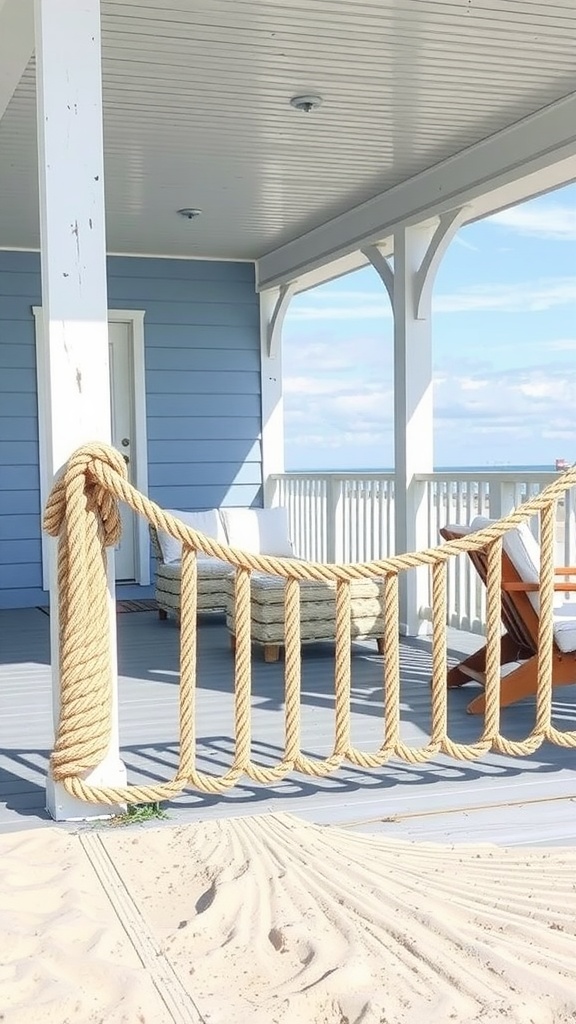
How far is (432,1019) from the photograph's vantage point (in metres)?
1.75

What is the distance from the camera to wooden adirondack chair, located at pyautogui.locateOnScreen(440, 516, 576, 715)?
405 cm

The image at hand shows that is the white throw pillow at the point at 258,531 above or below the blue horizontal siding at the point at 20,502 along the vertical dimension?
below

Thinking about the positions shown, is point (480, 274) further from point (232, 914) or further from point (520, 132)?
point (232, 914)

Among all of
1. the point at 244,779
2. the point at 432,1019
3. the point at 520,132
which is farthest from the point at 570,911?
the point at 520,132

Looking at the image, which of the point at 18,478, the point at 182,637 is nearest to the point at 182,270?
the point at 18,478

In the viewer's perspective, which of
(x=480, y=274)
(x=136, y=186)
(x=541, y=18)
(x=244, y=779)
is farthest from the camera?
(x=480, y=274)

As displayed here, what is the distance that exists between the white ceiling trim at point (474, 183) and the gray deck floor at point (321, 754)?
2511 mm

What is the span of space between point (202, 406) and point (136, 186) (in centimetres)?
254

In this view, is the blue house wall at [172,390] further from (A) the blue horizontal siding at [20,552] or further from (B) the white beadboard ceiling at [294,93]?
(B) the white beadboard ceiling at [294,93]

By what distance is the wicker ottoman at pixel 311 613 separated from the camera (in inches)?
219

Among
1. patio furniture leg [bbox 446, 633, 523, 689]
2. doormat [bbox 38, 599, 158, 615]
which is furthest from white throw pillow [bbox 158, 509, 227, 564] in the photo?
patio furniture leg [bbox 446, 633, 523, 689]

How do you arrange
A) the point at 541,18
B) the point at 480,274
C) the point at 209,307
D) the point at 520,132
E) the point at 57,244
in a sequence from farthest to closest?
the point at 480,274
the point at 209,307
the point at 520,132
the point at 541,18
the point at 57,244

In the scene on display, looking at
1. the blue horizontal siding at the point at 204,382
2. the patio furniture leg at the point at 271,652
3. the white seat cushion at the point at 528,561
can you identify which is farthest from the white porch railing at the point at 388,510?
the patio furniture leg at the point at 271,652

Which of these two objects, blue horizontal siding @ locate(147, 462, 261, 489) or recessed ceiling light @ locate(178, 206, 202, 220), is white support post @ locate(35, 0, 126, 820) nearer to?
recessed ceiling light @ locate(178, 206, 202, 220)
